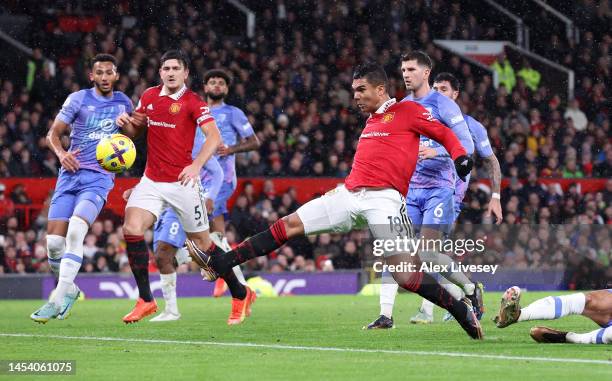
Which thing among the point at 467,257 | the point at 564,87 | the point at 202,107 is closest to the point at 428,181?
the point at 202,107

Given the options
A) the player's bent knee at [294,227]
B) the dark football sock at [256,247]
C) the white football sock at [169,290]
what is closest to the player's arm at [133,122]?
the white football sock at [169,290]

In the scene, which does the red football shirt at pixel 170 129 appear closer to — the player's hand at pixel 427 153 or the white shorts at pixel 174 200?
the white shorts at pixel 174 200

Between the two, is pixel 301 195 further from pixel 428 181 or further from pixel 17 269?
pixel 428 181

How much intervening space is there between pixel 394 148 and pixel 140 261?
3158 millimetres

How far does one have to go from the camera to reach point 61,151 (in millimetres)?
11859

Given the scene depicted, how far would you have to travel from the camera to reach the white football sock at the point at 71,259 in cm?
1134

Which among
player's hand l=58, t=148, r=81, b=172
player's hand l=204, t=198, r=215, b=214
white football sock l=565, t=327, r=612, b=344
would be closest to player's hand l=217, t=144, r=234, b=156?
player's hand l=204, t=198, r=215, b=214

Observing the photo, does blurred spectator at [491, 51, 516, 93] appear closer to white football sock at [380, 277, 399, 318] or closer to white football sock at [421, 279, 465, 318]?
white football sock at [421, 279, 465, 318]

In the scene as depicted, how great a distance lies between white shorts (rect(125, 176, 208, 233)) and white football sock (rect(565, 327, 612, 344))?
13.1ft

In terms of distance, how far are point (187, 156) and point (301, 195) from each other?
12.3 m

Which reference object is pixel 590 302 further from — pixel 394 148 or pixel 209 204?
pixel 209 204

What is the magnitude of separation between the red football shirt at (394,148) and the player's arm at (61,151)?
3358mm

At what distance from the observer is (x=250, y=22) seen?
94.5ft

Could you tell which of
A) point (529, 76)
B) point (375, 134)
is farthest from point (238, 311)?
point (529, 76)
